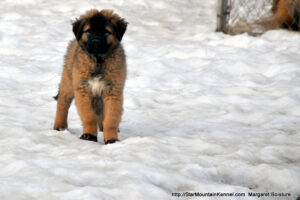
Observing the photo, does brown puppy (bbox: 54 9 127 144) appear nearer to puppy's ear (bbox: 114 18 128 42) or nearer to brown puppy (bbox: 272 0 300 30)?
puppy's ear (bbox: 114 18 128 42)

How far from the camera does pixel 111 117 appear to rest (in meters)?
4.16

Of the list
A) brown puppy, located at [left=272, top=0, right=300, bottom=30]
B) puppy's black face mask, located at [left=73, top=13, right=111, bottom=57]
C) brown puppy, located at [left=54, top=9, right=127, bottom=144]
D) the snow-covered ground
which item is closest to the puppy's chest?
brown puppy, located at [left=54, top=9, right=127, bottom=144]

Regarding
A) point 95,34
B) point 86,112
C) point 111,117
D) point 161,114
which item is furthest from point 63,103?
point 161,114

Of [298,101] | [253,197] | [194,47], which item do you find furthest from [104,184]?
[194,47]

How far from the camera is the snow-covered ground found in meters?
3.14

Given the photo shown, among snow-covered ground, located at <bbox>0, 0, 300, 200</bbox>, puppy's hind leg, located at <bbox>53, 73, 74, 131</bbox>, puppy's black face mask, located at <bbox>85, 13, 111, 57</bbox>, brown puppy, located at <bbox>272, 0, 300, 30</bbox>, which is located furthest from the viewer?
brown puppy, located at <bbox>272, 0, 300, 30</bbox>

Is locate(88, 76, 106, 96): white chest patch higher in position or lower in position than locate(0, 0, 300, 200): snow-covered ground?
higher

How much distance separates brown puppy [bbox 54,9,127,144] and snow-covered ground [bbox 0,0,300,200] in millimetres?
226

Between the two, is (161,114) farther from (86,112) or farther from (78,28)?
(78,28)

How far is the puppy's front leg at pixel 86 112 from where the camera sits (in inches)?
165

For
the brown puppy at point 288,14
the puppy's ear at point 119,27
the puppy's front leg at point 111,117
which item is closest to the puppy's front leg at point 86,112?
the puppy's front leg at point 111,117

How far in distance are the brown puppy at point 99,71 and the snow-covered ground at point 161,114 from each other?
→ 226 mm

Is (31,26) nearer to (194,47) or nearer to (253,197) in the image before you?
(194,47)

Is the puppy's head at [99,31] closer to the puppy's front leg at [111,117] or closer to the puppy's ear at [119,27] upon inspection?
the puppy's ear at [119,27]
